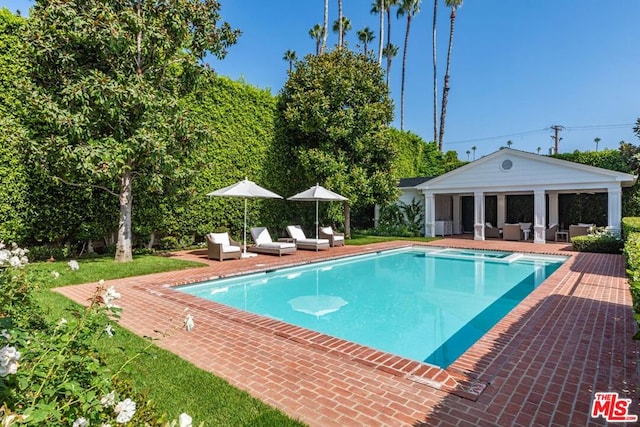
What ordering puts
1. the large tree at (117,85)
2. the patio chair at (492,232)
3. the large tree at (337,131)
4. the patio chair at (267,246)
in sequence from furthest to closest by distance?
the patio chair at (492,232) < the large tree at (337,131) < the patio chair at (267,246) < the large tree at (117,85)

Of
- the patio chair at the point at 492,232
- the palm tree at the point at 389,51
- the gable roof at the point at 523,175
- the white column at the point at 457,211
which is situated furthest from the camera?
the palm tree at the point at 389,51

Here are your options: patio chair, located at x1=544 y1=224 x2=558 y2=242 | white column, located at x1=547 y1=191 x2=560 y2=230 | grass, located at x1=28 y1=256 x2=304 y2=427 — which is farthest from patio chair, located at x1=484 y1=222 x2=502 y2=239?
grass, located at x1=28 y1=256 x2=304 y2=427

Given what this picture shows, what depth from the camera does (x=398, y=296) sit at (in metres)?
9.42

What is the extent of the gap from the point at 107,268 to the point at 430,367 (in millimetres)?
9300

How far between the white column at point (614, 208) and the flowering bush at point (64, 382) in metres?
20.0

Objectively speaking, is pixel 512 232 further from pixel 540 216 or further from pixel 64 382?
pixel 64 382

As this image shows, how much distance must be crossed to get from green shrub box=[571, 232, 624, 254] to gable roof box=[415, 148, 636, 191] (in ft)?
10.1

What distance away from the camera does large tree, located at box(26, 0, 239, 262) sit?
9.73 meters

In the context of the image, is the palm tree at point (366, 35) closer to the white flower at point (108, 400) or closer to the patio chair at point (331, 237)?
the patio chair at point (331, 237)

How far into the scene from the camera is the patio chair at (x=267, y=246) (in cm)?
1452

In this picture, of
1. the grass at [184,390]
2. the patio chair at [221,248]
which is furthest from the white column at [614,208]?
the grass at [184,390]

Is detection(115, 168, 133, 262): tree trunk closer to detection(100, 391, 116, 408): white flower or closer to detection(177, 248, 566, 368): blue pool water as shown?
detection(177, 248, 566, 368): blue pool water

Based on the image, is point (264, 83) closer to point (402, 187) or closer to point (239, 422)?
point (402, 187)

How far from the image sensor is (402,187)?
921 inches
